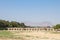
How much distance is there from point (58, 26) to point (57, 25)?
0.84 metres

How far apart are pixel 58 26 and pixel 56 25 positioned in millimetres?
1078

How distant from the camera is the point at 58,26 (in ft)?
266

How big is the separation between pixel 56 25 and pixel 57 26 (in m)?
0.61

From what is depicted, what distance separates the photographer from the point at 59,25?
81562 millimetres

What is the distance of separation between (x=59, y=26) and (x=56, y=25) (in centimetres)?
129

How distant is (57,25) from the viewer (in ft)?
268

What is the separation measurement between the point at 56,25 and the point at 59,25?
1167 millimetres

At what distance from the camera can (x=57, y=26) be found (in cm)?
8150

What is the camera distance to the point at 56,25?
81.8 metres

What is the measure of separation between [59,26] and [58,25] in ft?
1.98

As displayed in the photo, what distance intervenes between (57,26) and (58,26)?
0.55 meters

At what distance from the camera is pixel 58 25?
268 feet

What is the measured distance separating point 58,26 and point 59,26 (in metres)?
0.46

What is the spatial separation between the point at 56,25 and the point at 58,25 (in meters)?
0.79
